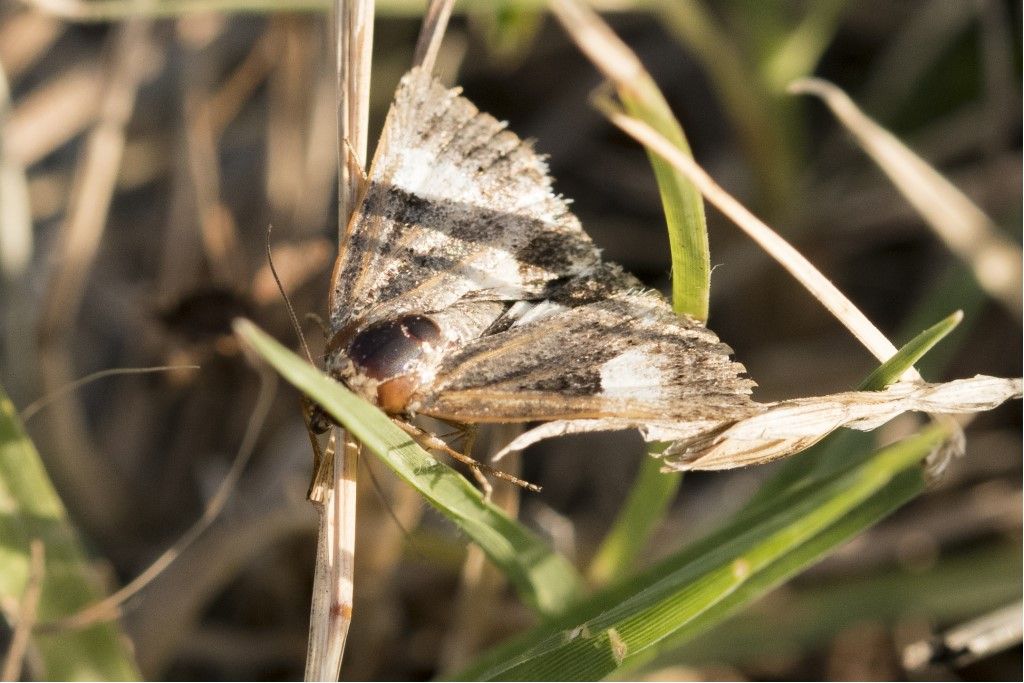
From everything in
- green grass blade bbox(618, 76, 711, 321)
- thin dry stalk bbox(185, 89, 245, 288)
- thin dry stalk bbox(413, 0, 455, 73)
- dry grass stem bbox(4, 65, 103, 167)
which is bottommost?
green grass blade bbox(618, 76, 711, 321)

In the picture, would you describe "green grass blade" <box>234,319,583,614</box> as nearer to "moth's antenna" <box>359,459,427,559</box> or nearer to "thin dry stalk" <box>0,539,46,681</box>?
"moth's antenna" <box>359,459,427,559</box>

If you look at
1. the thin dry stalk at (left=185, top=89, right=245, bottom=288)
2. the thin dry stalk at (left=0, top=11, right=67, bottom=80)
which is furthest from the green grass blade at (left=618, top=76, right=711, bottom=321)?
the thin dry stalk at (left=0, top=11, right=67, bottom=80)

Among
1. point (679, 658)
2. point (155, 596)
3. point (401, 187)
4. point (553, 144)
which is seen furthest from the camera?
point (553, 144)

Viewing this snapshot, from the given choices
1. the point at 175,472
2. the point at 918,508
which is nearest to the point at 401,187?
the point at 175,472

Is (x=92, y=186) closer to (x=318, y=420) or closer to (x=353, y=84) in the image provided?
(x=353, y=84)

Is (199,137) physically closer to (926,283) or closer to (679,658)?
(679,658)

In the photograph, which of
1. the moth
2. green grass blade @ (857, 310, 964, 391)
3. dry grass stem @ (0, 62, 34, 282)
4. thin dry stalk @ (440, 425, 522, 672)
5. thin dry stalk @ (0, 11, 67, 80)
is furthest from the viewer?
thin dry stalk @ (0, 11, 67, 80)
